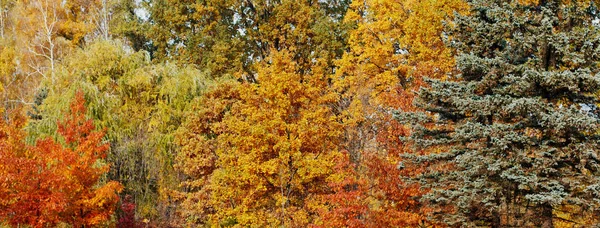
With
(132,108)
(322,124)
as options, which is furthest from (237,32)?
(322,124)

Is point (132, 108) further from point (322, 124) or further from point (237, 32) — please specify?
point (237, 32)

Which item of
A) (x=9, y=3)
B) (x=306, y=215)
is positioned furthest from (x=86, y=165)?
(x=9, y=3)

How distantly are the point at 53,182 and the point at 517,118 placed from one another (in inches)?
458

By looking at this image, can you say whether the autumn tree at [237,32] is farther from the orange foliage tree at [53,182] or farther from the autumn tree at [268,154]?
the orange foliage tree at [53,182]

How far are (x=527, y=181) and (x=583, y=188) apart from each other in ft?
3.59

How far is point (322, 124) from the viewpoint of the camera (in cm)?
1798

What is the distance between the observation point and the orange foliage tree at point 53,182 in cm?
1538

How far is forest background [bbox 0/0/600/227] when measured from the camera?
11.2 m

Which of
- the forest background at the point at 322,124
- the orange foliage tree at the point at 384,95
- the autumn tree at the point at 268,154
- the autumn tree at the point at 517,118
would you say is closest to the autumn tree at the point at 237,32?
the forest background at the point at 322,124

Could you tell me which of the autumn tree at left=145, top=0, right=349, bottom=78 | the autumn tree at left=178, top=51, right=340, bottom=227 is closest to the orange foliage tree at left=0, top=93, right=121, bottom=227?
the autumn tree at left=178, top=51, right=340, bottom=227

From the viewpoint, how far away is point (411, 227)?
13.4 metres

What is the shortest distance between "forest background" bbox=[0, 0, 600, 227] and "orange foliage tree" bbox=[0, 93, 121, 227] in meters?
0.05

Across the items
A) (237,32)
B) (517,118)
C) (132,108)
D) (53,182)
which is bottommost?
(53,182)

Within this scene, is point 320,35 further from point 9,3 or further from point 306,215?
point 9,3
